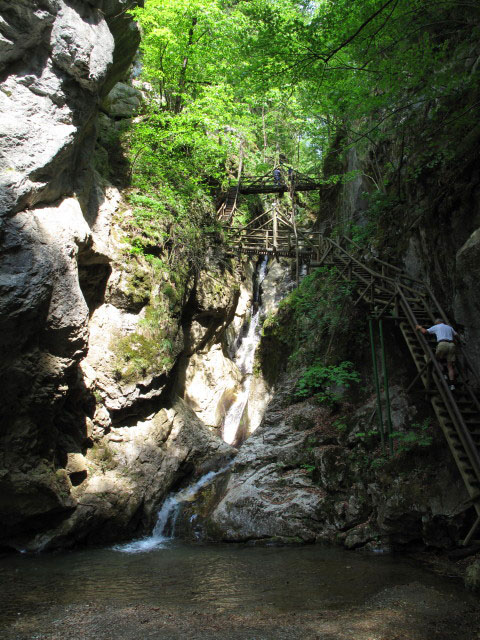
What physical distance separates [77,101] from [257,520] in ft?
34.5

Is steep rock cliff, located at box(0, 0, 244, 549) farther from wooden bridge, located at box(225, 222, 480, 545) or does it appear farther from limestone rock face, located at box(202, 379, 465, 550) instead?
wooden bridge, located at box(225, 222, 480, 545)

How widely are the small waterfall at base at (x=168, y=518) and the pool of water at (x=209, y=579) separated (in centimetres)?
→ 69

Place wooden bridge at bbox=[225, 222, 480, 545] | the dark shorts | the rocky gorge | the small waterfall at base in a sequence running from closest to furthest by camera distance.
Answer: wooden bridge at bbox=[225, 222, 480, 545] → the dark shorts → the rocky gorge → the small waterfall at base

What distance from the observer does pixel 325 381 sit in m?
11.6

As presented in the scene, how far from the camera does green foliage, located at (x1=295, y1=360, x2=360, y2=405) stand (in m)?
10.3

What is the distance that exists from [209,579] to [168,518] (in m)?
4.17

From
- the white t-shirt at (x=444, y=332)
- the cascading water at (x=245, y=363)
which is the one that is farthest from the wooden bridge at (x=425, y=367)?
the cascading water at (x=245, y=363)

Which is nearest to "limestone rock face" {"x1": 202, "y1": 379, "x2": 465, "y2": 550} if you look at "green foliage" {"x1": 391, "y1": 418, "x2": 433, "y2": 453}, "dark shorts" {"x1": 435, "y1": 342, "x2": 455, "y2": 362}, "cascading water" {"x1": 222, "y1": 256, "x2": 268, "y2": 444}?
"green foliage" {"x1": 391, "y1": 418, "x2": 433, "y2": 453}

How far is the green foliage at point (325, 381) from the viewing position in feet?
33.8

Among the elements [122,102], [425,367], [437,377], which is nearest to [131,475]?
[425,367]

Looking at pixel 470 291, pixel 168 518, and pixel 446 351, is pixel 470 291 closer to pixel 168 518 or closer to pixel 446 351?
pixel 446 351

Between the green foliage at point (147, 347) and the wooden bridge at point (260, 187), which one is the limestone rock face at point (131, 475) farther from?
the wooden bridge at point (260, 187)

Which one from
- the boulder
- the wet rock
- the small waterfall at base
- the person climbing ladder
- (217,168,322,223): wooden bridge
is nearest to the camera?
the wet rock

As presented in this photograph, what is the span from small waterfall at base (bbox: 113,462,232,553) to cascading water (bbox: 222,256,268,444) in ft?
14.2
